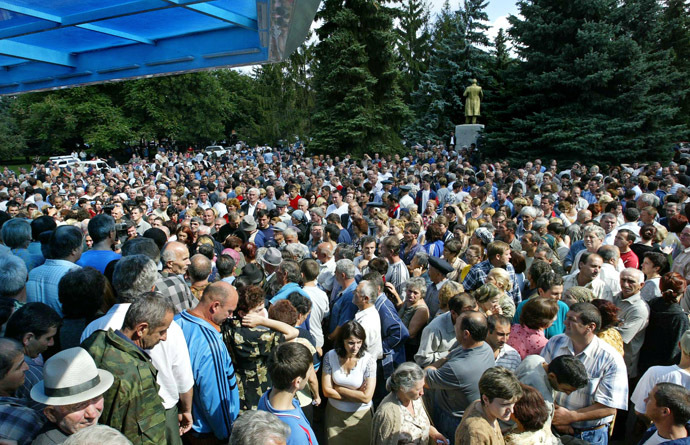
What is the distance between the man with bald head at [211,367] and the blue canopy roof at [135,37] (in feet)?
5.66

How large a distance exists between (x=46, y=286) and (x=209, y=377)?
2195mm

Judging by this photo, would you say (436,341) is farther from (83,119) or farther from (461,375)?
(83,119)

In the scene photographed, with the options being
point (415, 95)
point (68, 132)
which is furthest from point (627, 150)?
point (68, 132)

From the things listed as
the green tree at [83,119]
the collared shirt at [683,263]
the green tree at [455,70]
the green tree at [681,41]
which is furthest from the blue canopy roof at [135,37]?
the green tree at [83,119]

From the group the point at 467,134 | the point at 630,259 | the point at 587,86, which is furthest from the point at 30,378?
the point at 467,134

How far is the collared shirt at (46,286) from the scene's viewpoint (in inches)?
168

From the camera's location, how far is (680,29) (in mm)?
26281

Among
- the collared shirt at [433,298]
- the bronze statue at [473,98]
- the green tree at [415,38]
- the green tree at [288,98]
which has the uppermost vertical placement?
the green tree at [415,38]

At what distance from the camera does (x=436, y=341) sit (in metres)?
3.89

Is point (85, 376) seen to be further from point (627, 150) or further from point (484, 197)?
point (627, 150)

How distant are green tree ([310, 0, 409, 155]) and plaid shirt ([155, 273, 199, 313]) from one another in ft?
67.3

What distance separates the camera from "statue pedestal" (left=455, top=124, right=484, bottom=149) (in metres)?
22.0

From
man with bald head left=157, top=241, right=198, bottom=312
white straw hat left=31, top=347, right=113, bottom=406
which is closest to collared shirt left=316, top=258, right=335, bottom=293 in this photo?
man with bald head left=157, top=241, right=198, bottom=312

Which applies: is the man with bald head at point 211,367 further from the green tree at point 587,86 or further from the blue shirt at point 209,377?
the green tree at point 587,86
